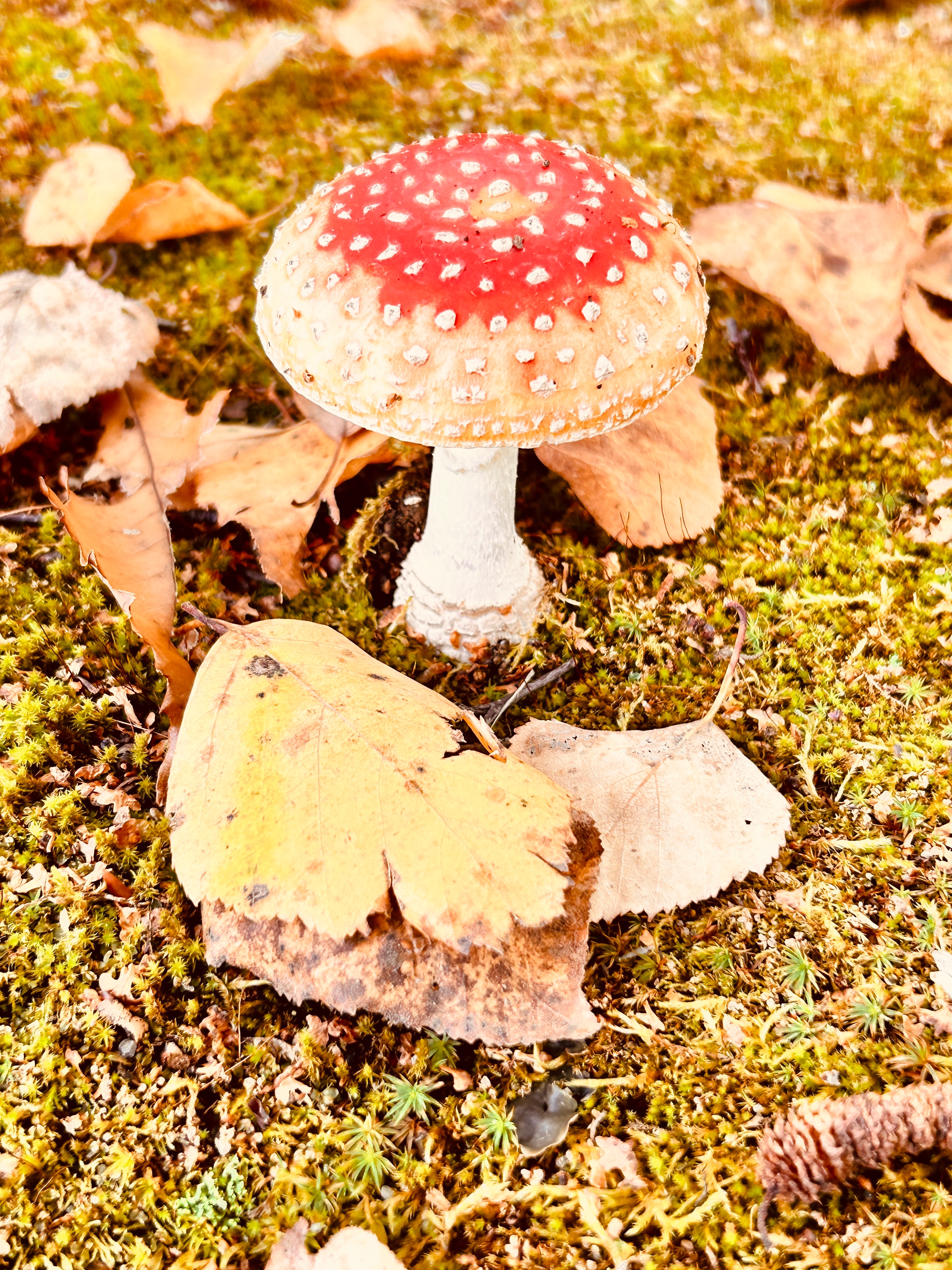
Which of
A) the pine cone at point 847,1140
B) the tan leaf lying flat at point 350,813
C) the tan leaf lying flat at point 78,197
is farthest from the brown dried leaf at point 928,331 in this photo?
the tan leaf lying flat at point 78,197

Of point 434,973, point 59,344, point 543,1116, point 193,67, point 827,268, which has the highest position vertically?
point 193,67

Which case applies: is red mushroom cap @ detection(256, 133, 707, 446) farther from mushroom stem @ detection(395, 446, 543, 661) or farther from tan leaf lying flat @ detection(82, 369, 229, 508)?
tan leaf lying flat @ detection(82, 369, 229, 508)

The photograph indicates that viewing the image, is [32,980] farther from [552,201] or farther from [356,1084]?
[552,201]

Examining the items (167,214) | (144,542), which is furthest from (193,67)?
(144,542)

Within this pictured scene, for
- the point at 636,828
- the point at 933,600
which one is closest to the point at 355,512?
the point at 636,828

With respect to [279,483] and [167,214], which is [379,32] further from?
[279,483]

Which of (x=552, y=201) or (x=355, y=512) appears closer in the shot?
(x=552, y=201)

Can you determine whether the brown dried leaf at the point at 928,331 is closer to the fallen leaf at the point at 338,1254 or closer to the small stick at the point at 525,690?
the small stick at the point at 525,690
